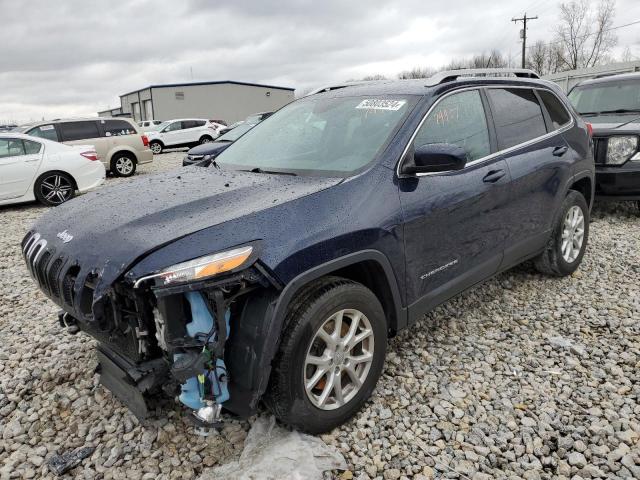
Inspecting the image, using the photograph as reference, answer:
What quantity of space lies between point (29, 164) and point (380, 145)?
869 centimetres

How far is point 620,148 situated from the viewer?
243 inches

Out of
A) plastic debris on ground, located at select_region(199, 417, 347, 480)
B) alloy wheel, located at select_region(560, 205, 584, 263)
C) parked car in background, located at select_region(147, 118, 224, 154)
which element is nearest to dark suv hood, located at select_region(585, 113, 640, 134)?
alloy wheel, located at select_region(560, 205, 584, 263)

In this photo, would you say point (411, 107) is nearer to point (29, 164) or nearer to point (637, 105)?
point (637, 105)

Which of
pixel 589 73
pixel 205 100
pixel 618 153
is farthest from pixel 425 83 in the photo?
pixel 205 100

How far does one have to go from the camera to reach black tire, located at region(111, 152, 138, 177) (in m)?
13.3

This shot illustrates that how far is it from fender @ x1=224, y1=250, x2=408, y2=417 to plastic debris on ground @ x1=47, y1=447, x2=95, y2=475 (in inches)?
34.1

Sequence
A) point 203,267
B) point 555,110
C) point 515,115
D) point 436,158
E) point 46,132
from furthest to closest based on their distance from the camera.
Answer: point 46,132 < point 555,110 < point 515,115 < point 436,158 < point 203,267

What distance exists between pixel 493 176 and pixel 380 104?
92cm

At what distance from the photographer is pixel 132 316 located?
2178 millimetres

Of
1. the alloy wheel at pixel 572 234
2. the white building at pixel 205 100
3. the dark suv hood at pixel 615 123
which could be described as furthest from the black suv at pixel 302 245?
the white building at pixel 205 100

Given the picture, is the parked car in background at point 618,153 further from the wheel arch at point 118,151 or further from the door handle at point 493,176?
the wheel arch at point 118,151

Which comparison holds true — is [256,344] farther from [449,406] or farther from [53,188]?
[53,188]

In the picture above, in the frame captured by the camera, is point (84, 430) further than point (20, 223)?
No

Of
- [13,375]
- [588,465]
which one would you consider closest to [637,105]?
[588,465]
